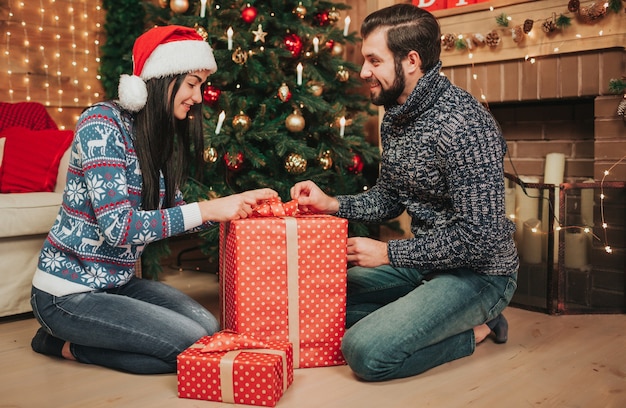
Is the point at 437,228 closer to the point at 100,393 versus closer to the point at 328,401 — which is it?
the point at 328,401

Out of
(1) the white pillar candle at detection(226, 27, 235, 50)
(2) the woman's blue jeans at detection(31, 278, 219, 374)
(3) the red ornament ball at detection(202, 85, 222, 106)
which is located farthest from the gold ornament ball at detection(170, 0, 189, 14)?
(2) the woman's blue jeans at detection(31, 278, 219, 374)

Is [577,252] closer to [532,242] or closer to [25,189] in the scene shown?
[532,242]

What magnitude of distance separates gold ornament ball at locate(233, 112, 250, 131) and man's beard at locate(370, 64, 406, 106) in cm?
83

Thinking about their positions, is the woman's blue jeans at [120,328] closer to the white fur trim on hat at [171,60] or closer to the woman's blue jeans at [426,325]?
the woman's blue jeans at [426,325]

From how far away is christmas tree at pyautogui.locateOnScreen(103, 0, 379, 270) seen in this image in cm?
267

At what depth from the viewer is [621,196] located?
2412 mm

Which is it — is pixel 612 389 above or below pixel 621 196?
below

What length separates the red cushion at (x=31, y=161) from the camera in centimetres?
267

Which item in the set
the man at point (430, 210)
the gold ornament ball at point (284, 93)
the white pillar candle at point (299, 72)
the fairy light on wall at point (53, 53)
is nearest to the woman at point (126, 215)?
the man at point (430, 210)

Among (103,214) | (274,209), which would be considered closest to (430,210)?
(274,209)

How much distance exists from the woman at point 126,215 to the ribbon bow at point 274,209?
24 millimetres

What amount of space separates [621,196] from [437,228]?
982mm

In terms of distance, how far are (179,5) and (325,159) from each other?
3.11ft

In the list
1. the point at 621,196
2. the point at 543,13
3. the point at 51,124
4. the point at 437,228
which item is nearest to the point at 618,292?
the point at 621,196
